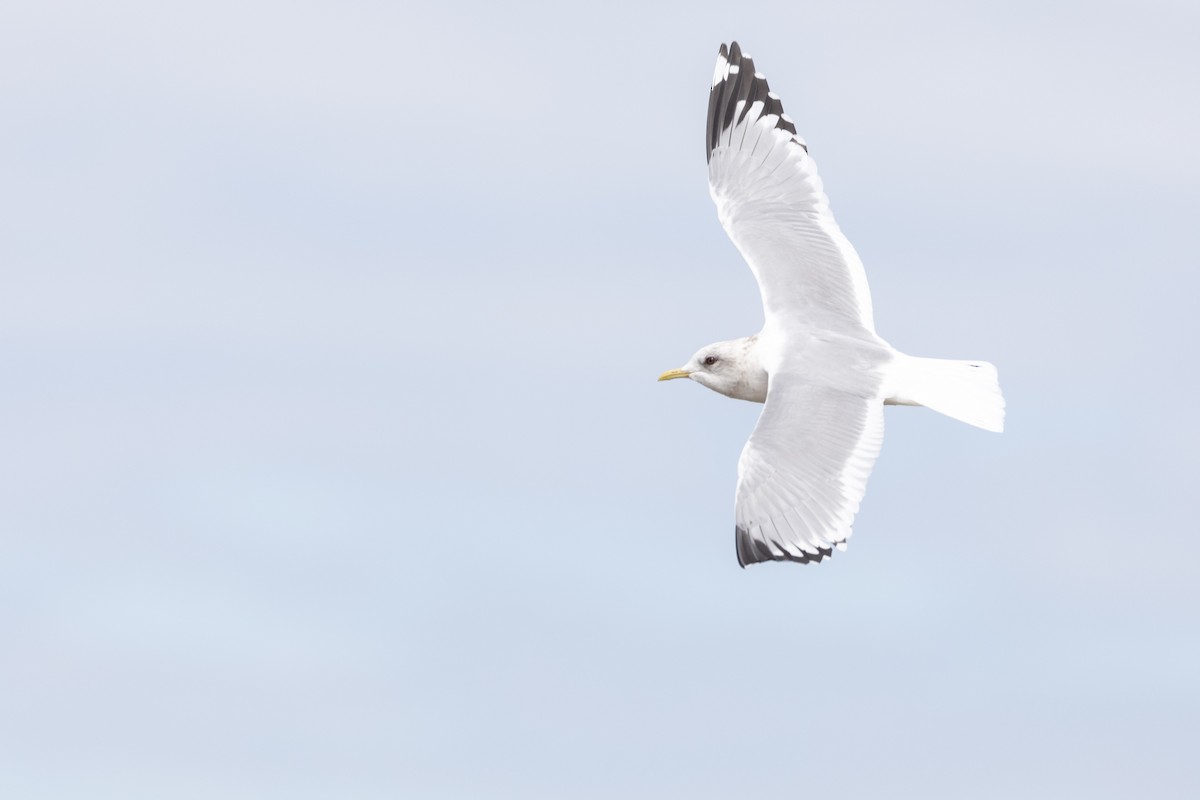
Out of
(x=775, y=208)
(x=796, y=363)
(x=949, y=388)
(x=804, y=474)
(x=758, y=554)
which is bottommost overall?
(x=758, y=554)

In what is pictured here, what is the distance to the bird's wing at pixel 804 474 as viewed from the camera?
13.2m

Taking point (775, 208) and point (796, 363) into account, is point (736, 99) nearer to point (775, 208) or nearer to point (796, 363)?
point (775, 208)

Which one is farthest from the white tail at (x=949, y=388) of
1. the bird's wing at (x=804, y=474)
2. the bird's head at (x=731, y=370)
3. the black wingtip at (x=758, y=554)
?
the black wingtip at (x=758, y=554)

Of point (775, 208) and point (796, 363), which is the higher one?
point (775, 208)

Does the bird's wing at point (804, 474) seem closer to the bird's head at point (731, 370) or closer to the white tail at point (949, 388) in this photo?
the white tail at point (949, 388)

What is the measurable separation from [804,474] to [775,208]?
328 cm

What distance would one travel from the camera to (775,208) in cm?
1589

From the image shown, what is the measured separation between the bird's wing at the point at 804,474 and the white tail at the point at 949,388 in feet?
1.33

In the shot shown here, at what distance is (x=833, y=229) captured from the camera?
15.7 metres

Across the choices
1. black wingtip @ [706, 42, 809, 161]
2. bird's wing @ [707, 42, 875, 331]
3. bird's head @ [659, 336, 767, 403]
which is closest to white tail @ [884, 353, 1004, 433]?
bird's wing @ [707, 42, 875, 331]

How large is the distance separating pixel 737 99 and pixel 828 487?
4.61 metres

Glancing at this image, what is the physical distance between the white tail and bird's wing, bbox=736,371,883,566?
1.33 ft

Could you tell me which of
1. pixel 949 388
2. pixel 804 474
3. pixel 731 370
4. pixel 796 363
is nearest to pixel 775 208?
pixel 731 370

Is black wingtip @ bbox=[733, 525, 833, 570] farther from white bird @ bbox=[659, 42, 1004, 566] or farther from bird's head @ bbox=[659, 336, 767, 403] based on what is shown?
bird's head @ bbox=[659, 336, 767, 403]
